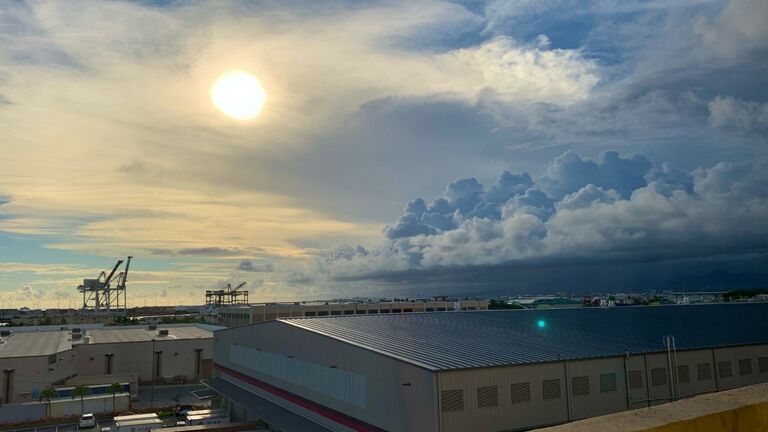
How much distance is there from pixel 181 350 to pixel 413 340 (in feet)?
212

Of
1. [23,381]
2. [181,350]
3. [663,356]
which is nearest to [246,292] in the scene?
[181,350]

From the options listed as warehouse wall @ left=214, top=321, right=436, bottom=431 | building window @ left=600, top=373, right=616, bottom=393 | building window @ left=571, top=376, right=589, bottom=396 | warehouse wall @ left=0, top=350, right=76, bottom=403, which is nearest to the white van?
warehouse wall @ left=214, top=321, right=436, bottom=431

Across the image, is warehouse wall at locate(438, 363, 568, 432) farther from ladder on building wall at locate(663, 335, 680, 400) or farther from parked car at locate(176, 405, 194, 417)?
parked car at locate(176, 405, 194, 417)

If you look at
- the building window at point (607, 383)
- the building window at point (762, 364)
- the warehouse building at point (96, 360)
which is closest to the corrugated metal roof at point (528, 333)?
the building window at point (607, 383)

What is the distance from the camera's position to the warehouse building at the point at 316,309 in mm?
115137

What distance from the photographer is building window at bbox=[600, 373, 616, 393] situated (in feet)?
100

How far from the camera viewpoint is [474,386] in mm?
25484

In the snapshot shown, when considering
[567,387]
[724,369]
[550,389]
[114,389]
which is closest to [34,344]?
[114,389]

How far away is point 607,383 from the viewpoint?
3081cm

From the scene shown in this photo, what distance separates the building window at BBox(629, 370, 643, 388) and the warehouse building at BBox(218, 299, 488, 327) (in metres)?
77.9

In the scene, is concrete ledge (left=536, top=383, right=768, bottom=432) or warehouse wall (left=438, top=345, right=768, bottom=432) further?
warehouse wall (left=438, top=345, right=768, bottom=432)

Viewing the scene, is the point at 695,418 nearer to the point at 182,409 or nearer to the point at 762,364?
the point at 762,364

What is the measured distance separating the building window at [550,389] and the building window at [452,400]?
18.0ft

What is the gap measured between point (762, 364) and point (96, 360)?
267 ft
